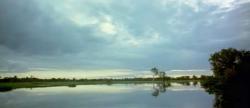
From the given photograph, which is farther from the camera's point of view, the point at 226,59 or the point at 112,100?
the point at 226,59

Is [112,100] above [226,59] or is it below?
below

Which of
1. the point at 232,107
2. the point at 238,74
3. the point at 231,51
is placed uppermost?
the point at 231,51

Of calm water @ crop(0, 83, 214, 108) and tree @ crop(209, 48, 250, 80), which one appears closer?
calm water @ crop(0, 83, 214, 108)

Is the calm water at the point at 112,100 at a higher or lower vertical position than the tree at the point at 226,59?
lower

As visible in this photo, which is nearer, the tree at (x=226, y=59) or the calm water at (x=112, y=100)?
the calm water at (x=112, y=100)

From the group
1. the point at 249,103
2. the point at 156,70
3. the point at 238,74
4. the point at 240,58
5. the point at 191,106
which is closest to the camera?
the point at 191,106

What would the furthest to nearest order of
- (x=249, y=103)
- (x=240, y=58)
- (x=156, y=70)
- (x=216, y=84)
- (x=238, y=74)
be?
(x=156, y=70) → (x=240, y=58) → (x=216, y=84) → (x=238, y=74) → (x=249, y=103)

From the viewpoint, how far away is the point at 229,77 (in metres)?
17.4

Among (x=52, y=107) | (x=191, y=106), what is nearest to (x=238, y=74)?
(x=191, y=106)

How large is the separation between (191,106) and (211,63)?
30.0ft

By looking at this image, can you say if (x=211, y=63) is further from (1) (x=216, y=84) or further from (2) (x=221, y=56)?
(1) (x=216, y=84)

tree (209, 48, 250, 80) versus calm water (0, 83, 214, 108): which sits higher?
tree (209, 48, 250, 80)

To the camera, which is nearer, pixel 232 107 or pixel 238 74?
pixel 232 107

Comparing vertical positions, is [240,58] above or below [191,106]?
above
